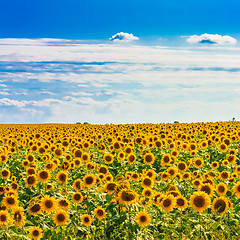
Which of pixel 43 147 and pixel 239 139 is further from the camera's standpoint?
pixel 239 139

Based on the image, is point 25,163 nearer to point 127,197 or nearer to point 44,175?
point 44,175

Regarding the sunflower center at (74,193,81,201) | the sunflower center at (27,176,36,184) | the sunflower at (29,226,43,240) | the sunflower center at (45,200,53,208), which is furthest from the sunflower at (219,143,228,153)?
the sunflower at (29,226,43,240)

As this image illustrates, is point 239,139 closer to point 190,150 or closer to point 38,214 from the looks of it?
point 190,150

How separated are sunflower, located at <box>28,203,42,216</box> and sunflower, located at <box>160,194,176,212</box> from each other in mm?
2480

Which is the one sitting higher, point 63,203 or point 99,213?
point 63,203

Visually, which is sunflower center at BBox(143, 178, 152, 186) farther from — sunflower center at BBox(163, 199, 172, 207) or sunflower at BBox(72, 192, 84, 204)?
sunflower at BBox(72, 192, 84, 204)

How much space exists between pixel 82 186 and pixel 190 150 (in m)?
7.06

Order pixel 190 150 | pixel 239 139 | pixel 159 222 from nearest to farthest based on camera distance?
1. pixel 159 222
2. pixel 190 150
3. pixel 239 139

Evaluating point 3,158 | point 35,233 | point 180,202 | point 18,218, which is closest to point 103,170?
point 180,202

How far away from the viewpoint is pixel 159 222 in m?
6.18

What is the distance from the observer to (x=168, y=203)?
6.11m

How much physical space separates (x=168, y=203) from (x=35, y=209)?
8.81ft

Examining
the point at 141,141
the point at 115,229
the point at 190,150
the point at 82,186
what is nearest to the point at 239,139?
the point at 190,150

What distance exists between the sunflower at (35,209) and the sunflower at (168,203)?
2480 millimetres
